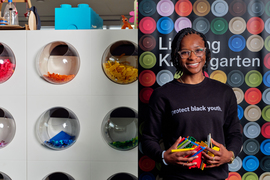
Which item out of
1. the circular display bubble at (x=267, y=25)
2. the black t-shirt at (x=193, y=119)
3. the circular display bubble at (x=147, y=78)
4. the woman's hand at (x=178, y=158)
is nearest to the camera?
the woman's hand at (x=178, y=158)

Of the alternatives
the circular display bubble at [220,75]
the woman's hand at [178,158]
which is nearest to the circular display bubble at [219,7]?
the circular display bubble at [220,75]

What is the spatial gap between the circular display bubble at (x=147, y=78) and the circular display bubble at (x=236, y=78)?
0.57 meters

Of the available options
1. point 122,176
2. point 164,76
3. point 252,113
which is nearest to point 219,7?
point 164,76

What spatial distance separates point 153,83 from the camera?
190 cm

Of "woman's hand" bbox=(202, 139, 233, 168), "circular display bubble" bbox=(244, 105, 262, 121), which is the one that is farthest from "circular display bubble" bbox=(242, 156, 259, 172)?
"woman's hand" bbox=(202, 139, 233, 168)

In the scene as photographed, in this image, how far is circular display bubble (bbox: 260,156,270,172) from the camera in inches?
72.2

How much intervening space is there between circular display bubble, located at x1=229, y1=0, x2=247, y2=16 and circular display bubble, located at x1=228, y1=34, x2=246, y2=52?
0.17 m

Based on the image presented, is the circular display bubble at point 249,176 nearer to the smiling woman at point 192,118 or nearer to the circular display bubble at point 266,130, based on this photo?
the circular display bubble at point 266,130

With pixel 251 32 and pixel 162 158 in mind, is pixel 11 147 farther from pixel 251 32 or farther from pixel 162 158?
pixel 251 32

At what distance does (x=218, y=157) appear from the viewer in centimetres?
126

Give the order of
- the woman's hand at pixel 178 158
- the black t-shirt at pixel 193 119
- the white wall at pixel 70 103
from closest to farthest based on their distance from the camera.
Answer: the woman's hand at pixel 178 158, the black t-shirt at pixel 193 119, the white wall at pixel 70 103

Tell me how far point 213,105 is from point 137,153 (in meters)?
0.88

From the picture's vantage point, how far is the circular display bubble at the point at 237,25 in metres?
1.82

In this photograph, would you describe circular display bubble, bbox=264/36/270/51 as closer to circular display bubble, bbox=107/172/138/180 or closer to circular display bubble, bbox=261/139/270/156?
circular display bubble, bbox=261/139/270/156
